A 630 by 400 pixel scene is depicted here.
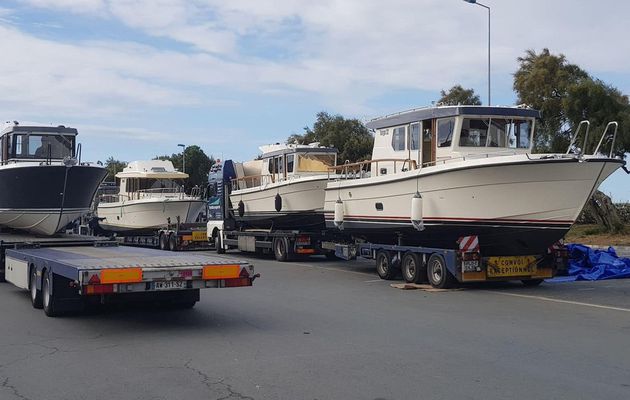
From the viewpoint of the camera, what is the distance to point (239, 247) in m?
25.8

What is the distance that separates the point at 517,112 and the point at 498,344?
8.18 metres

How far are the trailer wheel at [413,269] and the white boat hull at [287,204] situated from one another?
5.67m

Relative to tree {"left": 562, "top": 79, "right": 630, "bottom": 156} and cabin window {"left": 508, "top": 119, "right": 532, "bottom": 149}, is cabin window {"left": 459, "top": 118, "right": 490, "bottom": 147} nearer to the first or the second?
cabin window {"left": 508, "top": 119, "right": 532, "bottom": 149}

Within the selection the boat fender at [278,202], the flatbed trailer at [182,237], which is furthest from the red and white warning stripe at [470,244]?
the flatbed trailer at [182,237]

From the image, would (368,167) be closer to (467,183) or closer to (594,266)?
(467,183)

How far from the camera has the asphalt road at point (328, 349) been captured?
670 centimetres

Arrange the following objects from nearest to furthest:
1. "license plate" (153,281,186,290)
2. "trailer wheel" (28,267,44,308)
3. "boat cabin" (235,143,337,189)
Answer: "license plate" (153,281,186,290) → "trailer wheel" (28,267,44,308) → "boat cabin" (235,143,337,189)

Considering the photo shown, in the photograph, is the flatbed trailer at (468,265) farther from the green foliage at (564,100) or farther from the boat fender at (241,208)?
the green foliage at (564,100)

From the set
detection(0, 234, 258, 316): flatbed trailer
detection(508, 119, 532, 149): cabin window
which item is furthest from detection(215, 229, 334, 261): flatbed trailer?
detection(0, 234, 258, 316): flatbed trailer

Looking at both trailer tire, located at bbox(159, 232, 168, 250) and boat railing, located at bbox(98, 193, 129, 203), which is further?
boat railing, located at bbox(98, 193, 129, 203)

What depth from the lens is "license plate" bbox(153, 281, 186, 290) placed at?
30.8ft

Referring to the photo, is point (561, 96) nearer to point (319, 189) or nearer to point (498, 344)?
point (319, 189)

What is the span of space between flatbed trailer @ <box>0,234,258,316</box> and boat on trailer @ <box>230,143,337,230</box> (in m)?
9.06

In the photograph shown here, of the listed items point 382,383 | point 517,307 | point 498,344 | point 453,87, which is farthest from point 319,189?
point 453,87
